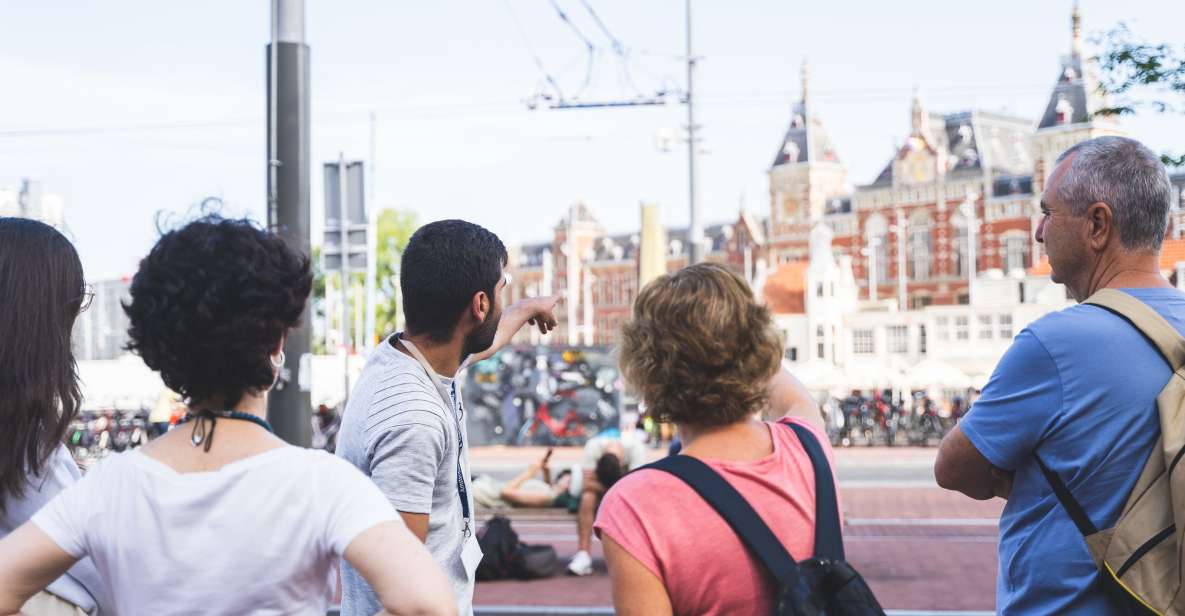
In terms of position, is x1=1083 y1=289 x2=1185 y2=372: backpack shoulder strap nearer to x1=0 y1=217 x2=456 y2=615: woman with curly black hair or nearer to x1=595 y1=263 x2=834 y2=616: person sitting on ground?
x1=595 y1=263 x2=834 y2=616: person sitting on ground

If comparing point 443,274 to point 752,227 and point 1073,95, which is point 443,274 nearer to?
point 1073,95

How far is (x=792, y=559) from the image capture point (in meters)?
2.15

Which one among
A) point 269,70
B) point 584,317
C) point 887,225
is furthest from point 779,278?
point 269,70

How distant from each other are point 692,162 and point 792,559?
16519mm

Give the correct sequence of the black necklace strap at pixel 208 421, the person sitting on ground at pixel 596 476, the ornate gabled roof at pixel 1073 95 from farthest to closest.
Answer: the ornate gabled roof at pixel 1073 95, the person sitting on ground at pixel 596 476, the black necklace strap at pixel 208 421

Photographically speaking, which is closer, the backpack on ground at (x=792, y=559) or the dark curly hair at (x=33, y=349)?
the backpack on ground at (x=792, y=559)

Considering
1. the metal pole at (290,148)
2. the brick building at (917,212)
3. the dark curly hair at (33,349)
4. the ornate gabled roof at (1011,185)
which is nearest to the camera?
the dark curly hair at (33,349)

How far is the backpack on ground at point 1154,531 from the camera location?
2377mm

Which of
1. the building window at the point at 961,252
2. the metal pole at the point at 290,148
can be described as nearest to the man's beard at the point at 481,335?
the metal pole at the point at 290,148

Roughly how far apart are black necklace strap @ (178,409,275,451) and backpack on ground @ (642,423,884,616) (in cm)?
67

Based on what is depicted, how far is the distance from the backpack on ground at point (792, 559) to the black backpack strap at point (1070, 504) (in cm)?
58

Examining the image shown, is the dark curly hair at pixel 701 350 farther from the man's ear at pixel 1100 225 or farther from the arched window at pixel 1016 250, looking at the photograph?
the arched window at pixel 1016 250

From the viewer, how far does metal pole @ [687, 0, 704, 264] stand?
17.6m

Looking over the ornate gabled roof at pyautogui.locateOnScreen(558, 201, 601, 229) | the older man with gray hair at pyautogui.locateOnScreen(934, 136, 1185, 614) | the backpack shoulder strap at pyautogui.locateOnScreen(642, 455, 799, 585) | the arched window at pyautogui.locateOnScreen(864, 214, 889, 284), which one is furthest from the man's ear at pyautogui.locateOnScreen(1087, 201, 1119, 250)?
the ornate gabled roof at pyautogui.locateOnScreen(558, 201, 601, 229)
